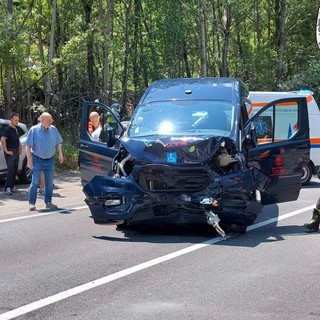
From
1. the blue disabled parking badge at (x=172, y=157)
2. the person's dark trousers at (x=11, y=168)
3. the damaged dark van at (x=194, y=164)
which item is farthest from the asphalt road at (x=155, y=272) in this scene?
the person's dark trousers at (x=11, y=168)

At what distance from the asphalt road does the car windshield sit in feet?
A: 4.93

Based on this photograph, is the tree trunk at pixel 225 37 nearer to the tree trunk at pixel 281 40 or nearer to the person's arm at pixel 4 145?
the tree trunk at pixel 281 40

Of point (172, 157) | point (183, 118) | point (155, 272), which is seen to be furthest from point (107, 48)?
point (155, 272)

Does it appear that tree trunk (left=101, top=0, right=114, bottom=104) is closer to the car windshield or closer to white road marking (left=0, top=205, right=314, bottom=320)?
the car windshield

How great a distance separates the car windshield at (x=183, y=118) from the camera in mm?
9797

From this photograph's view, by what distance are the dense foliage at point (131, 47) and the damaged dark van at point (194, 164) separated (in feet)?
29.9

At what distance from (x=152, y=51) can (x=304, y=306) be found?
24.6 meters

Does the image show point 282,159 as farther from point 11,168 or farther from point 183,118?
point 11,168

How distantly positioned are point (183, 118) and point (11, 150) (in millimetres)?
5895

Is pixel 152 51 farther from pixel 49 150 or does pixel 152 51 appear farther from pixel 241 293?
pixel 241 293

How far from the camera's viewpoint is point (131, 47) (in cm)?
2959

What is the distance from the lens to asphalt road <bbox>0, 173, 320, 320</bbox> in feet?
19.2

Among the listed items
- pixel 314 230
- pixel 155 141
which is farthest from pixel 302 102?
pixel 155 141

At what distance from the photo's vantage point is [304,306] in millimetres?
5945
